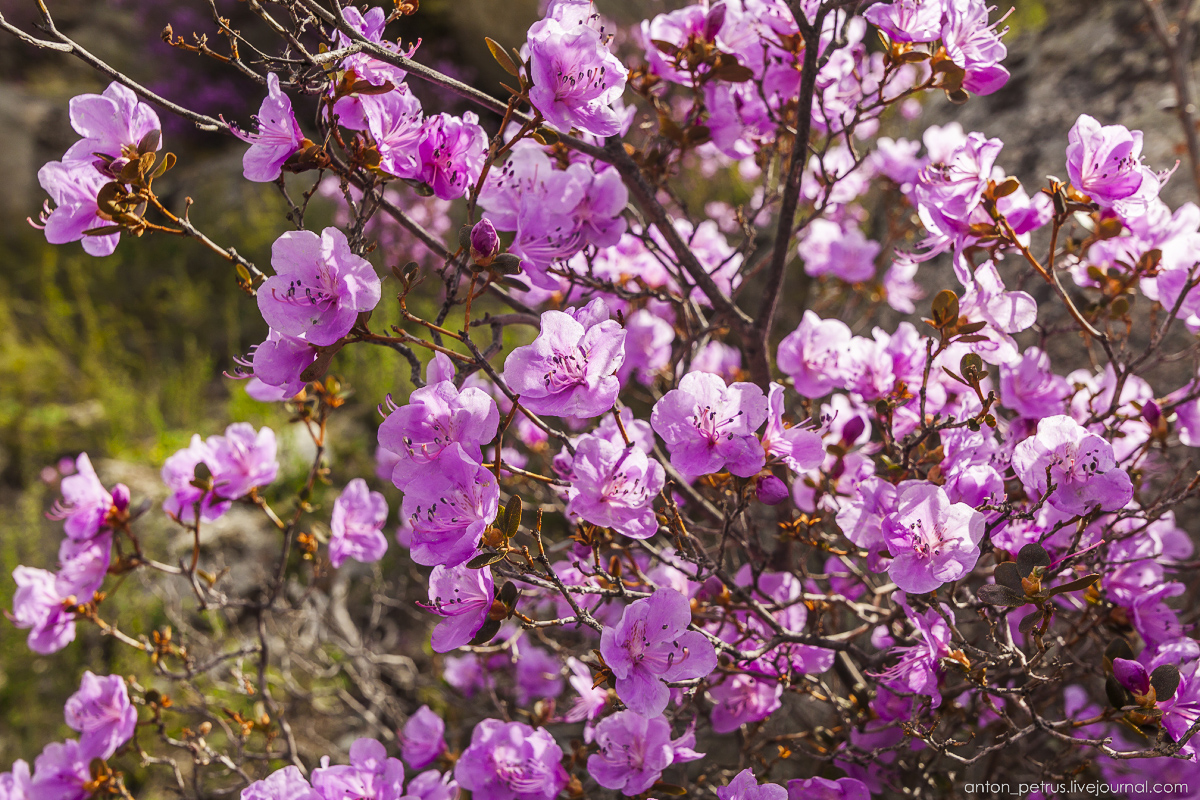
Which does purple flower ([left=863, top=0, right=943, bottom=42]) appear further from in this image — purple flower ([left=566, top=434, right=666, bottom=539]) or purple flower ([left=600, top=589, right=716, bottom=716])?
purple flower ([left=600, top=589, right=716, bottom=716])

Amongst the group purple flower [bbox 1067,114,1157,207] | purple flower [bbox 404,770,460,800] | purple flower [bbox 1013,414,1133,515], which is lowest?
purple flower [bbox 404,770,460,800]

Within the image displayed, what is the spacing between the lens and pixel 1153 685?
3.20ft

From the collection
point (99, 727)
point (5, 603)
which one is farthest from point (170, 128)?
point (99, 727)

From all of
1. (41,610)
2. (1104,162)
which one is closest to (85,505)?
(41,610)

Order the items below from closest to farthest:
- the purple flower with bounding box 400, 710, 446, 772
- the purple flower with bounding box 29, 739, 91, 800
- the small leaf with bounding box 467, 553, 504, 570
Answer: the small leaf with bounding box 467, 553, 504, 570 → the purple flower with bounding box 29, 739, 91, 800 → the purple flower with bounding box 400, 710, 446, 772

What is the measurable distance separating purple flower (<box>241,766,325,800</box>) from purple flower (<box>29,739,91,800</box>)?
1.77 ft

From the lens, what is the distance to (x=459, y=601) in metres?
0.97

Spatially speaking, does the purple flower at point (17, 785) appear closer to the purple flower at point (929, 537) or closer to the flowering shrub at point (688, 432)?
the flowering shrub at point (688, 432)

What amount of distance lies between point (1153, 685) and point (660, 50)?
1.23 meters

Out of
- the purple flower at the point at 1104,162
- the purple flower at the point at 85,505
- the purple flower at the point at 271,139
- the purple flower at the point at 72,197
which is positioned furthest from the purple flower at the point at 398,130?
the purple flower at the point at 1104,162

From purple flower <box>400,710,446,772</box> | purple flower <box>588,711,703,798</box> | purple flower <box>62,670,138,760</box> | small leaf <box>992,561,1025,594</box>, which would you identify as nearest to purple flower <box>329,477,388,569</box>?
purple flower <box>400,710,446,772</box>

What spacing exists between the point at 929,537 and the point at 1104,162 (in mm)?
644

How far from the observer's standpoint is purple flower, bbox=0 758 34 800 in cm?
131

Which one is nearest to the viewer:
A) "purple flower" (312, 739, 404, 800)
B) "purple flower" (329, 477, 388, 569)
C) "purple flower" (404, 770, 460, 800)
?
"purple flower" (312, 739, 404, 800)
